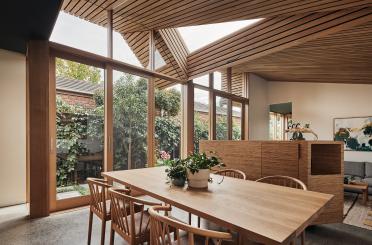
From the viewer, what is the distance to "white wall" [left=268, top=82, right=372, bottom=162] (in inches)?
256

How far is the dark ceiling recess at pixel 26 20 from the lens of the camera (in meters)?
2.57

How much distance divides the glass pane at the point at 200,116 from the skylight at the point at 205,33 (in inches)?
46.4

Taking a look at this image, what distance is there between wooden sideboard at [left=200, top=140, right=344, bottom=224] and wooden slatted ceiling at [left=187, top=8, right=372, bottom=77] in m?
1.71

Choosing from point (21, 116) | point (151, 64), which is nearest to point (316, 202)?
point (151, 64)

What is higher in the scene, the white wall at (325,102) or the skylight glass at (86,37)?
the skylight glass at (86,37)

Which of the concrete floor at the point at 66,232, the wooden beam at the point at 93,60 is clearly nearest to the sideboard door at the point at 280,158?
the concrete floor at the point at 66,232

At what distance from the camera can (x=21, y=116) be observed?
422 centimetres

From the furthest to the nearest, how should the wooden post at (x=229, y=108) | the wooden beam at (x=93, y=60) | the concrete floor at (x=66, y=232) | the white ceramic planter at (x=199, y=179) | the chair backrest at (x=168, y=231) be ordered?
1. the wooden post at (x=229, y=108)
2. the wooden beam at (x=93, y=60)
3. the concrete floor at (x=66, y=232)
4. the white ceramic planter at (x=199, y=179)
5. the chair backrest at (x=168, y=231)

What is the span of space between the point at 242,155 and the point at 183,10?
2506 mm

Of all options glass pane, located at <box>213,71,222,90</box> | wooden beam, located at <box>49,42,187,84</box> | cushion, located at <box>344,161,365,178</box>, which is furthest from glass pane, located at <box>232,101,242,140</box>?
wooden beam, located at <box>49,42,187,84</box>

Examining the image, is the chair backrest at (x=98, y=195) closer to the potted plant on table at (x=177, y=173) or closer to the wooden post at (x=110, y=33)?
the potted plant on table at (x=177, y=173)

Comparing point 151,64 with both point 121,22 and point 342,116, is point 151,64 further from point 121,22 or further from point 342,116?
point 342,116

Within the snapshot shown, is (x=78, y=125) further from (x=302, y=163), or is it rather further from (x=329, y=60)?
(x=329, y=60)

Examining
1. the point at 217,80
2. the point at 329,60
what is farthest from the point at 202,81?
the point at 329,60
